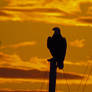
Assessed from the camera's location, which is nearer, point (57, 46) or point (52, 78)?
point (52, 78)

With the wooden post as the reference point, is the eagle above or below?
above

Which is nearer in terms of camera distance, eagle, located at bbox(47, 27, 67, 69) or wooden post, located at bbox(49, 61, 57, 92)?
wooden post, located at bbox(49, 61, 57, 92)

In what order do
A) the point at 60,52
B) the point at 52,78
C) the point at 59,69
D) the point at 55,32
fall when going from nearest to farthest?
1. the point at 52,78
2. the point at 59,69
3. the point at 60,52
4. the point at 55,32

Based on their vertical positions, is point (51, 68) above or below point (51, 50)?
below

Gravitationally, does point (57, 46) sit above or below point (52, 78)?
above

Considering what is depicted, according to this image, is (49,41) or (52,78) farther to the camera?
(49,41)

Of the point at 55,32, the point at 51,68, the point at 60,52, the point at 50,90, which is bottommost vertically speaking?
the point at 50,90

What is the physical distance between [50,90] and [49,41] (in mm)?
3498

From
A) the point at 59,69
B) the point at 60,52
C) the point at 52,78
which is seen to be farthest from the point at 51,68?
the point at 60,52

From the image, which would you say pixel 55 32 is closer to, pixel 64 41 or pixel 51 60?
pixel 64 41

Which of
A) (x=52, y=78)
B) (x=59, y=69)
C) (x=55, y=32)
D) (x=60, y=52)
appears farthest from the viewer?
(x=55, y=32)

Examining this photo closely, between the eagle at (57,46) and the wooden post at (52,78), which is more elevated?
the eagle at (57,46)

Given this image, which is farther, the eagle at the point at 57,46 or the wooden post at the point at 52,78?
the eagle at the point at 57,46

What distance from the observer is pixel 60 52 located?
13695mm
